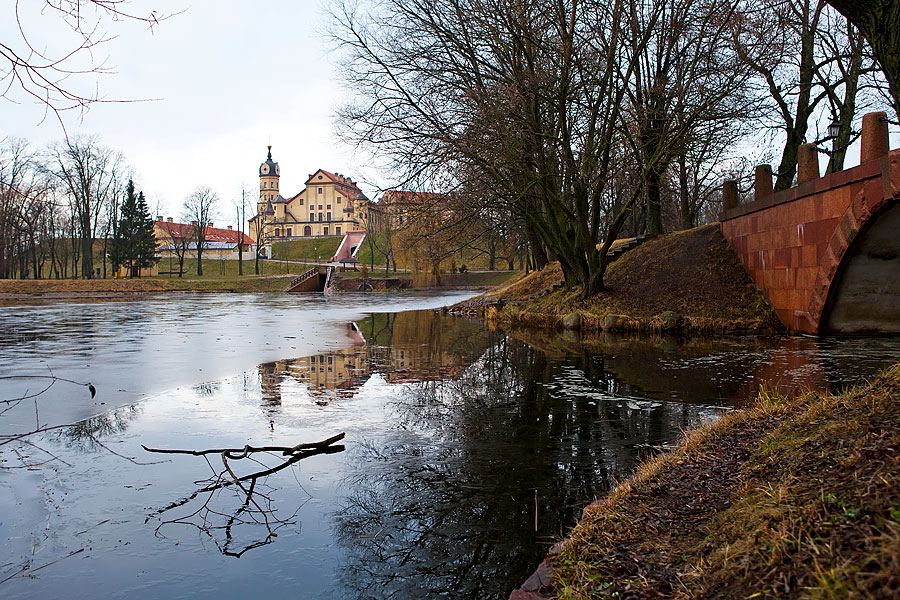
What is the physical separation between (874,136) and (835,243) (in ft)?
8.63

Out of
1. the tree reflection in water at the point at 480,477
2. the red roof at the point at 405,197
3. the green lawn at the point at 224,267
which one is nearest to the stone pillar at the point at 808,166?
the tree reflection in water at the point at 480,477

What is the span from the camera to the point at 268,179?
149500mm

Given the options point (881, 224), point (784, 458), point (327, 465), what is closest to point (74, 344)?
point (327, 465)

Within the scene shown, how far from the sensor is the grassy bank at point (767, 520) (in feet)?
8.26

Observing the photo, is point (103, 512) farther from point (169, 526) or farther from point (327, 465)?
point (327, 465)

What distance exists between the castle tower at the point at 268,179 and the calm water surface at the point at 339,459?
456ft

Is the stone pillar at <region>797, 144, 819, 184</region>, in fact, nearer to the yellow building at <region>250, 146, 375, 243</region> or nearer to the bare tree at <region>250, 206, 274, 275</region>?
the bare tree at <region>250, 206, 274, 275</region>

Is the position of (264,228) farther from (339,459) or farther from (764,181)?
(339,459)

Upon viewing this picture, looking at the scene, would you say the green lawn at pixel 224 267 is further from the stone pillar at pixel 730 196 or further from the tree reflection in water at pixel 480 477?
the tree reflection in water at pixel 480 477

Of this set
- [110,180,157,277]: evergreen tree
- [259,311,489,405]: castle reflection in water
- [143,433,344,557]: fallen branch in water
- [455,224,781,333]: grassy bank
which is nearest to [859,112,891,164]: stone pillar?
[455,224,781,333]: grassy bank

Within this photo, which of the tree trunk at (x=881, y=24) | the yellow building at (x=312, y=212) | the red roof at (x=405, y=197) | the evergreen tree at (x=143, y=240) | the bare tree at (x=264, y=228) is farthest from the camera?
the yellow building at (x=312, y=212)

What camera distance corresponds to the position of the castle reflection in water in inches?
430

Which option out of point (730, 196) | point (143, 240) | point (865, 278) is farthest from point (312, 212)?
point (865, 278)

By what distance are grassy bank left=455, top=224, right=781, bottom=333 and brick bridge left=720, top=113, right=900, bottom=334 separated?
89cm
